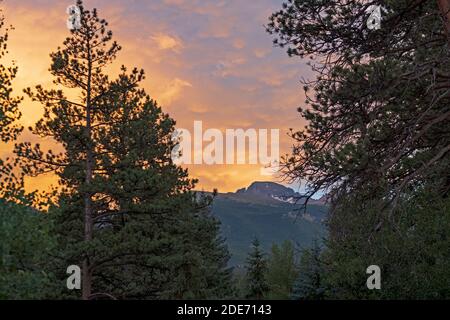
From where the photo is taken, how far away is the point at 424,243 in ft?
47.3

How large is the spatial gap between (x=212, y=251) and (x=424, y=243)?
27.8 meters

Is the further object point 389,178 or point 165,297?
point 165,297

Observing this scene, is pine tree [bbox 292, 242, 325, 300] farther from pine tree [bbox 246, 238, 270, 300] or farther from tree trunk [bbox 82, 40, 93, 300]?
tree trunk [bbox 82, 40, 93, 300]

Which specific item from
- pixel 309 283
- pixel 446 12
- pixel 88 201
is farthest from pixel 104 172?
pixel 309 283

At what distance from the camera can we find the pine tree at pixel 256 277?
4253 centimetres

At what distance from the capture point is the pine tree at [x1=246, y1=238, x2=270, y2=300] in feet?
140

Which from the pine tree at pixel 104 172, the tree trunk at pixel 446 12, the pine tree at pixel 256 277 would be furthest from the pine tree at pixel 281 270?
the tree trunk at pixel 446 12

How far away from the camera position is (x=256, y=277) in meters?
43.1

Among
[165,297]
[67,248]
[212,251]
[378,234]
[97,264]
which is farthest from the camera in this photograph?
[212,251]

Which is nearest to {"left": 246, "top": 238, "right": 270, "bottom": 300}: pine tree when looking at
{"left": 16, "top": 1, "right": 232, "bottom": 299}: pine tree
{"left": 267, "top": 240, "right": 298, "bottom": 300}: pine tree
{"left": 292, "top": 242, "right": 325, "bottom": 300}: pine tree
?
{"left": 292, "top": 242, "right": 325, "bottom": 300}: pine tree

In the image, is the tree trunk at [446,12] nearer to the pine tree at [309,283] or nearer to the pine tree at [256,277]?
the pine tree at [309,283]

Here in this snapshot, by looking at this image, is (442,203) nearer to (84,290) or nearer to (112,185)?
(112,185)

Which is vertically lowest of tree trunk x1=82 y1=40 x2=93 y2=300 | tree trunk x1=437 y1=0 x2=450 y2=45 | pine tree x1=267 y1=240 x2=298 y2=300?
pine tree x1=267 y1=240 x2=298 y2=300

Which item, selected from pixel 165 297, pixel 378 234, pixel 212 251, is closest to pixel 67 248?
pixel 165 297
